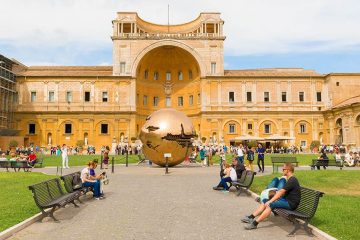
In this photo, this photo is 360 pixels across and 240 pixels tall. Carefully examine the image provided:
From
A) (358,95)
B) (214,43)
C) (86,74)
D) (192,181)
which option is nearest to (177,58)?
(214,43)

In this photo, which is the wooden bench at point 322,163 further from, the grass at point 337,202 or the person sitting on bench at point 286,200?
the person sitting on bench at point 286,200

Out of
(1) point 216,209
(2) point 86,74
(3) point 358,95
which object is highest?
(2) point 86,74

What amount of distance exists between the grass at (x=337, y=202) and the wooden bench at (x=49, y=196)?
237 inches

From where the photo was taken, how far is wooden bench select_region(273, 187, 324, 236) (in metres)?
7.27

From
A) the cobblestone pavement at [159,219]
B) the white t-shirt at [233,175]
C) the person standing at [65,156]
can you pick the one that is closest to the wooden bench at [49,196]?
the cobblestone pavement at [159,219]

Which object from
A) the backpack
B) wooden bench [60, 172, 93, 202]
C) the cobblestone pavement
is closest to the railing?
the cobblestone pavement

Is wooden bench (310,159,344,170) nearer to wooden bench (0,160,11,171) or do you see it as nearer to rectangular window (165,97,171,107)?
wooden bench (0,160,11,171)

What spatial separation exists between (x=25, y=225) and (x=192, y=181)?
966cm

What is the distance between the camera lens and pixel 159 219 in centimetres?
855

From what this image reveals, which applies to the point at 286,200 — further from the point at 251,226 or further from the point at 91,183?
the point at 91,183

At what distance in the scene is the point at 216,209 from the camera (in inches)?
390

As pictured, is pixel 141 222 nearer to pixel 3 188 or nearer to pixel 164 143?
pixel 3 188

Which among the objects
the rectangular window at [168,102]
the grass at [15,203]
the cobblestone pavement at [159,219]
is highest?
the rectangular window at [168,102]

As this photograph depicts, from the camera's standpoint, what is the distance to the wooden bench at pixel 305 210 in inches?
286
